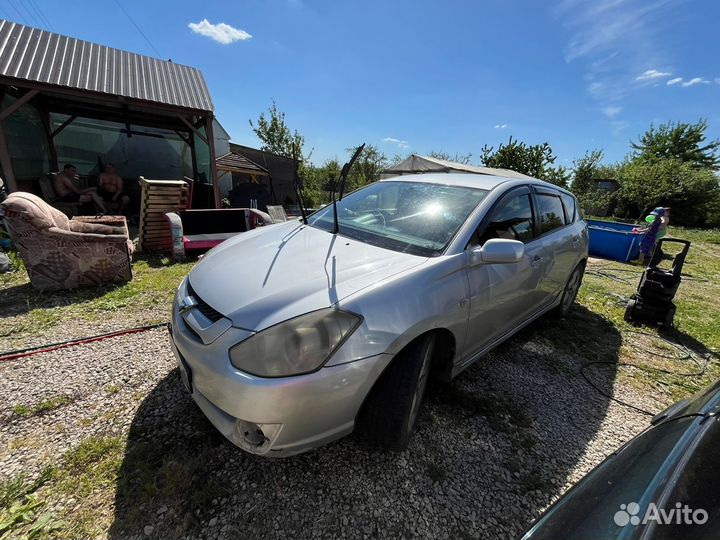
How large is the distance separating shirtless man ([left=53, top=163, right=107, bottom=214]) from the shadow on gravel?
7951mm

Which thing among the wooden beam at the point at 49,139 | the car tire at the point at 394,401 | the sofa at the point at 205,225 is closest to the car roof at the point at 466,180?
the car tire at the point at 394,401

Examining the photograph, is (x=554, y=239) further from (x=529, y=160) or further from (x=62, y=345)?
(x=529, y=160)

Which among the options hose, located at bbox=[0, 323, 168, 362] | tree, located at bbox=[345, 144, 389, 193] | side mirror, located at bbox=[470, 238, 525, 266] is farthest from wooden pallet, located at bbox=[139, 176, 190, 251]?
tree, located at bbox=[345, 144, 389, 193]

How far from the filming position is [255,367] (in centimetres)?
132

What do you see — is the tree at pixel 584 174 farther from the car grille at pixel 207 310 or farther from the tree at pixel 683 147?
the car grille at pixel 207 310

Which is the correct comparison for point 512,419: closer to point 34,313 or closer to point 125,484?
Result: point 125,484

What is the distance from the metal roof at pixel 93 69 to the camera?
6203mm

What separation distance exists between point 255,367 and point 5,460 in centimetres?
156

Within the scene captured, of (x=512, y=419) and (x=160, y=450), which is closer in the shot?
(x=160, y=450)

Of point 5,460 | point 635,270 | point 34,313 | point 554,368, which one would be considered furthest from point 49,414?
point 635,270

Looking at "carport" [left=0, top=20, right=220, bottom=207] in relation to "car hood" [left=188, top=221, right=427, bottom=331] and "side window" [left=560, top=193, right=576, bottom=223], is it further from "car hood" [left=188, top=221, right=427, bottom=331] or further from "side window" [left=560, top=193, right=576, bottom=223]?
"side window" [left=560, top=193, right=576, bottom=223]

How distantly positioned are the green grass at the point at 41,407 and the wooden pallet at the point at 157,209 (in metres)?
4.21

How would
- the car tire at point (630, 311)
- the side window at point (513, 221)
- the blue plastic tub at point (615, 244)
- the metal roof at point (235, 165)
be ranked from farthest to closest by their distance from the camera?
the metal roof at point (235, 165) < the blue plastic tub at point (615, 244) < the car tire at point (630, 311) < the side window at point (513, 221)

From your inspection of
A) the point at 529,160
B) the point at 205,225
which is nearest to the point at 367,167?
the point at 529,160
